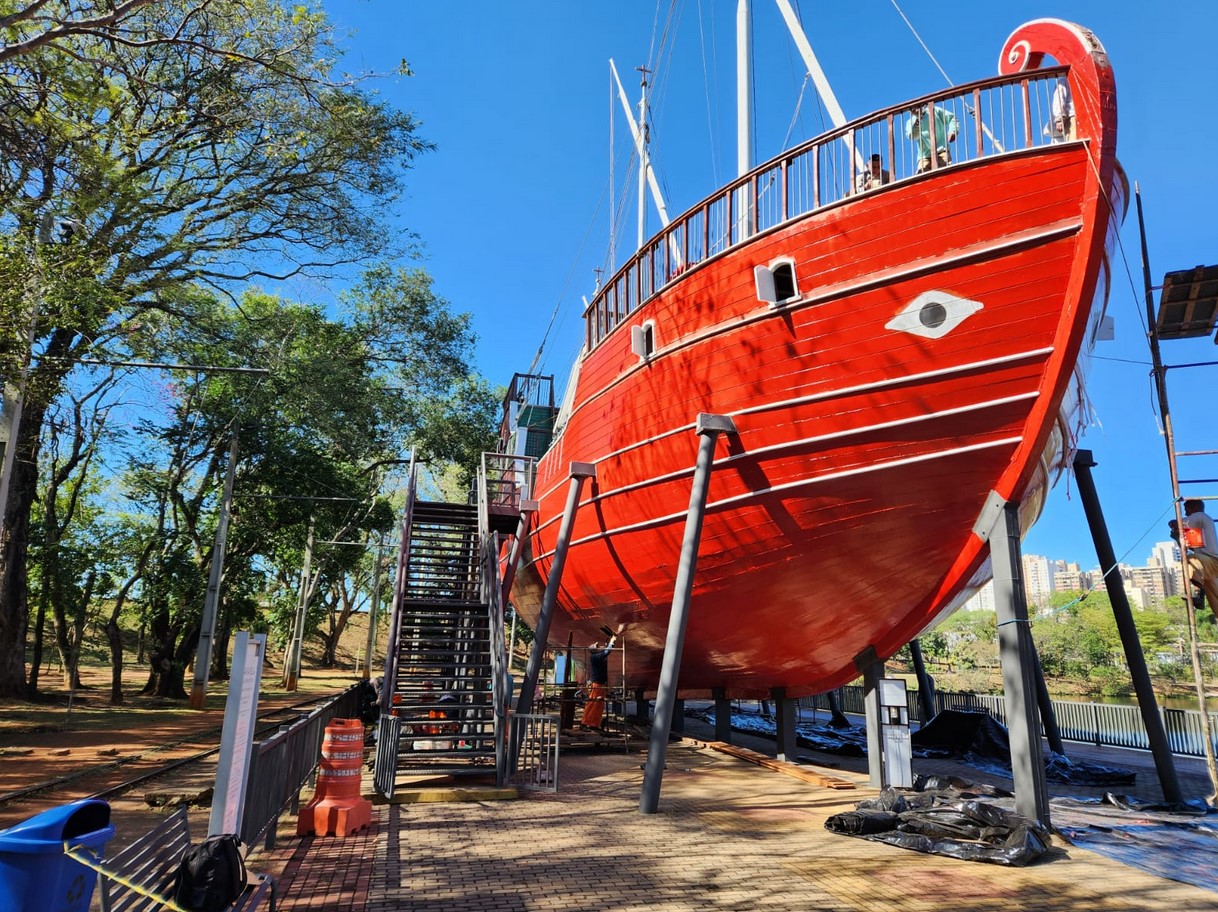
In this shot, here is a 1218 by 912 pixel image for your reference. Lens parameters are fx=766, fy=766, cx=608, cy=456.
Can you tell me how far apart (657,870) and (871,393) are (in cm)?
451

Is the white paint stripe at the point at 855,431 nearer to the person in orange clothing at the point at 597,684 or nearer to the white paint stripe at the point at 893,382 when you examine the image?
the white paint stripe at the point at 893,382

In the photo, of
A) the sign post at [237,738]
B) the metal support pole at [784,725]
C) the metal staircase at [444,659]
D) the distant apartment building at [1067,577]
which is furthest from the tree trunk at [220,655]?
the distant apartment building at [1067,577]

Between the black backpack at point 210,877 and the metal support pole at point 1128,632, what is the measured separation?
9333mm

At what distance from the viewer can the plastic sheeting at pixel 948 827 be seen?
19.3 ft

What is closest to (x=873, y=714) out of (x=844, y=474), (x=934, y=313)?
(x=844, y=474)

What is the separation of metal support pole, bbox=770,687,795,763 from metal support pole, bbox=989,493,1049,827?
497 cm

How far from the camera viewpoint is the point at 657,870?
18.0ft

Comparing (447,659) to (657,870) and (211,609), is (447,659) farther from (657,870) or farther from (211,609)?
(211,609)

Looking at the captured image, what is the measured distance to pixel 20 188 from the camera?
35.0 feet

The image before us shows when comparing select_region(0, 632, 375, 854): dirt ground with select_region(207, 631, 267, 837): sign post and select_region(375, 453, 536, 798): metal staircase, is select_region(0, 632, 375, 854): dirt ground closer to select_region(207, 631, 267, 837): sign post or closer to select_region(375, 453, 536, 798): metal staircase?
select_region(375, 453, 536, 798): metal staircase

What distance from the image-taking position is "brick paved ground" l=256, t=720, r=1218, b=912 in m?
4.79

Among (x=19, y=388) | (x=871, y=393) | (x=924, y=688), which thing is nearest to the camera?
(x=871, y=393)

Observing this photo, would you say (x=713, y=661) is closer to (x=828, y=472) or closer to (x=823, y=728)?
(x=828, y=472)

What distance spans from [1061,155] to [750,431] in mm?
3646
